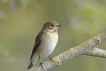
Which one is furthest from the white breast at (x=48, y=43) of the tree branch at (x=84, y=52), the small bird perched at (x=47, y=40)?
the tree branch at (x=84, y=52)

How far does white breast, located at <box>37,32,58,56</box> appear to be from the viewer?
→ 17.1 ft

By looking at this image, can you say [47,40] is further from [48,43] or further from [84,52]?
[84,52]

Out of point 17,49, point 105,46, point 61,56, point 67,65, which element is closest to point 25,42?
point 17,49

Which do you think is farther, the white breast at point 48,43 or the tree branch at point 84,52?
the white breast at point 48,43

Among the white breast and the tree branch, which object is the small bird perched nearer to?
the white breast

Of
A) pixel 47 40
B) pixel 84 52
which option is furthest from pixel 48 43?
pixel 84 52

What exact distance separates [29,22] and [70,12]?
2775 mm

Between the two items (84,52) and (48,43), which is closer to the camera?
(84,52)

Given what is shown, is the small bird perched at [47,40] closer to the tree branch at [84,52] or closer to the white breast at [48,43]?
the white breast at [48,43]

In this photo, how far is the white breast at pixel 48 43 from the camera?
205 inches

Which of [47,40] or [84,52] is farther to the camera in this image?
[47,40]

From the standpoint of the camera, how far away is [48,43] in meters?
5.21

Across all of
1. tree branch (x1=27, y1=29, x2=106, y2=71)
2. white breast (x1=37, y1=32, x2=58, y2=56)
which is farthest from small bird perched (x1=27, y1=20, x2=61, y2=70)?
tree branch (x1=27, y1=29, x2=106, y2=71)

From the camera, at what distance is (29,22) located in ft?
26.3
